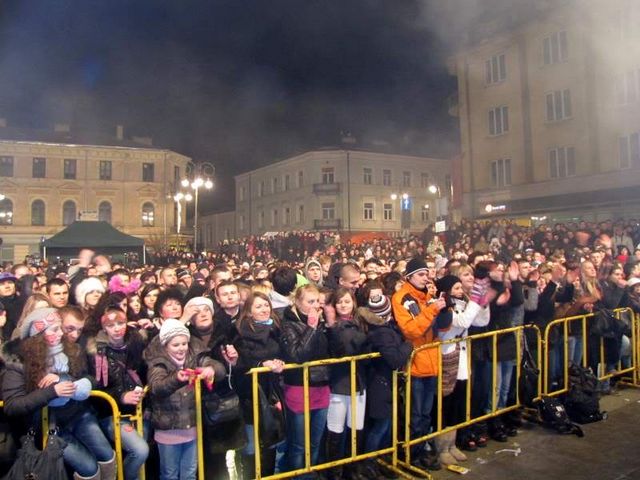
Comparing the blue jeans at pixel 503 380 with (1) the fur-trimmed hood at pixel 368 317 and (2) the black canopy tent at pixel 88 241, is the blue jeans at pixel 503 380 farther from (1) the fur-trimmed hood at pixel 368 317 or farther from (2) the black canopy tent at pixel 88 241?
(2) the black canopy tent at pixel 88 241

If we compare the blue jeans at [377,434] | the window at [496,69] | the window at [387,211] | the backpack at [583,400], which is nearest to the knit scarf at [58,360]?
the blue jeans at [377,434]

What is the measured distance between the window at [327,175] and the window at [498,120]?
2145cm

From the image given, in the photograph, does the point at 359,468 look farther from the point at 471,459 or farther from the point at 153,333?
the point at 153,333

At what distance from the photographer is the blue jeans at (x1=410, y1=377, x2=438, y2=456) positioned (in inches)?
166

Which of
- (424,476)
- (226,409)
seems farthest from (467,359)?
(226,409)

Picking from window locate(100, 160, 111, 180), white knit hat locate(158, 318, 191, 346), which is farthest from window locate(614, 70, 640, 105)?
window locate(100, 160, 111, 180)

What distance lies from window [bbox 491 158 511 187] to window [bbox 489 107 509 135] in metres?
1.36

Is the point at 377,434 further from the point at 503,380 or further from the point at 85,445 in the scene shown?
the point at 85,445

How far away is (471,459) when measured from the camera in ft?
13.9

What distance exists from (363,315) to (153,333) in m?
1.77

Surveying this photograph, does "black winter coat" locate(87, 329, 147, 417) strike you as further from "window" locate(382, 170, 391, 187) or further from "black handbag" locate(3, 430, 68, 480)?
"window" locate(382, 170, 391, 187)

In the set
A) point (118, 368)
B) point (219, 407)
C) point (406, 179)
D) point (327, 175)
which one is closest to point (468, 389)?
point (219, 407)

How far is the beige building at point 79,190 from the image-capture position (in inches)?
1656

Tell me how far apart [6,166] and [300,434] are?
4740cm
